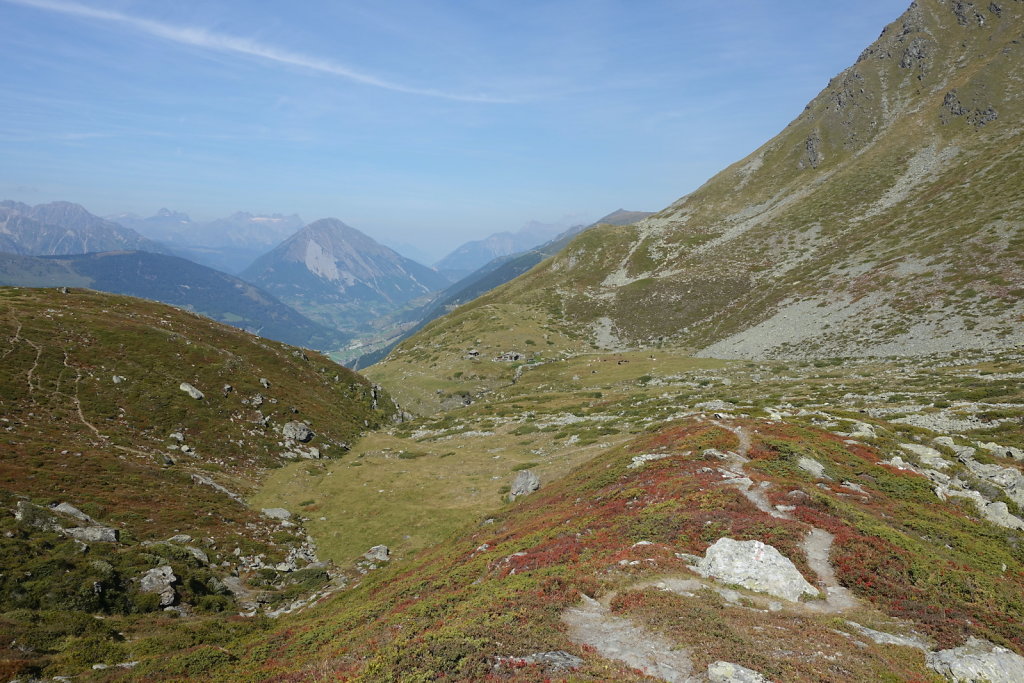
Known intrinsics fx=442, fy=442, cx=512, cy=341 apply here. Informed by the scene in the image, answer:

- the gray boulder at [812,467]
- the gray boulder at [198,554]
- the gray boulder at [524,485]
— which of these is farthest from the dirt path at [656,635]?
the gray boulder at [198,554]

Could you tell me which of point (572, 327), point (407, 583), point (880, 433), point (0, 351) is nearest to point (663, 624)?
Result: point (407, 583)

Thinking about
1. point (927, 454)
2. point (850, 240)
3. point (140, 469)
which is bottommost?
point (140, 469)

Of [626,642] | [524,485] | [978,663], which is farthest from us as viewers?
[524,485]

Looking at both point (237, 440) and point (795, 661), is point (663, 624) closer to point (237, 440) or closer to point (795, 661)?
point (795, 661)

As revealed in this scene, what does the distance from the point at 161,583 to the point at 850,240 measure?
130 metres

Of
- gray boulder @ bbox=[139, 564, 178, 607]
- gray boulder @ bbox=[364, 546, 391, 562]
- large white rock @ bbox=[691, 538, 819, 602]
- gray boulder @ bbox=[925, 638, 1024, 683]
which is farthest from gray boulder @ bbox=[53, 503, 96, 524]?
gray boulder @ bbox=[925, 638, 1024, 683]

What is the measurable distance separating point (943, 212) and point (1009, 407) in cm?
8491

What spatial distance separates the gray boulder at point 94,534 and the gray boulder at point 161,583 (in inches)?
150

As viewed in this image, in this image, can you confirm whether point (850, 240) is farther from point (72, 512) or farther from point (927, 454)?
point (72, 512)

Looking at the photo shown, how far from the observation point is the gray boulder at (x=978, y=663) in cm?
1136

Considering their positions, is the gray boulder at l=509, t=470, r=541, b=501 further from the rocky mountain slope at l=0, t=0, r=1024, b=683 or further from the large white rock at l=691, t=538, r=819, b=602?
the large white rock at l=691, t=538, r=819, b=602

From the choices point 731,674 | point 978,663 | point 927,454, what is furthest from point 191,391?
point 927,454

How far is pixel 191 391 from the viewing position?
50.0 meters

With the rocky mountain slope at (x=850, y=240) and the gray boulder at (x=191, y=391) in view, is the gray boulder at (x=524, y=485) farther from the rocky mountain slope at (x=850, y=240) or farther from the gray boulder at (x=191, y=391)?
the rocky mountain slope at (x=850, y=240)
